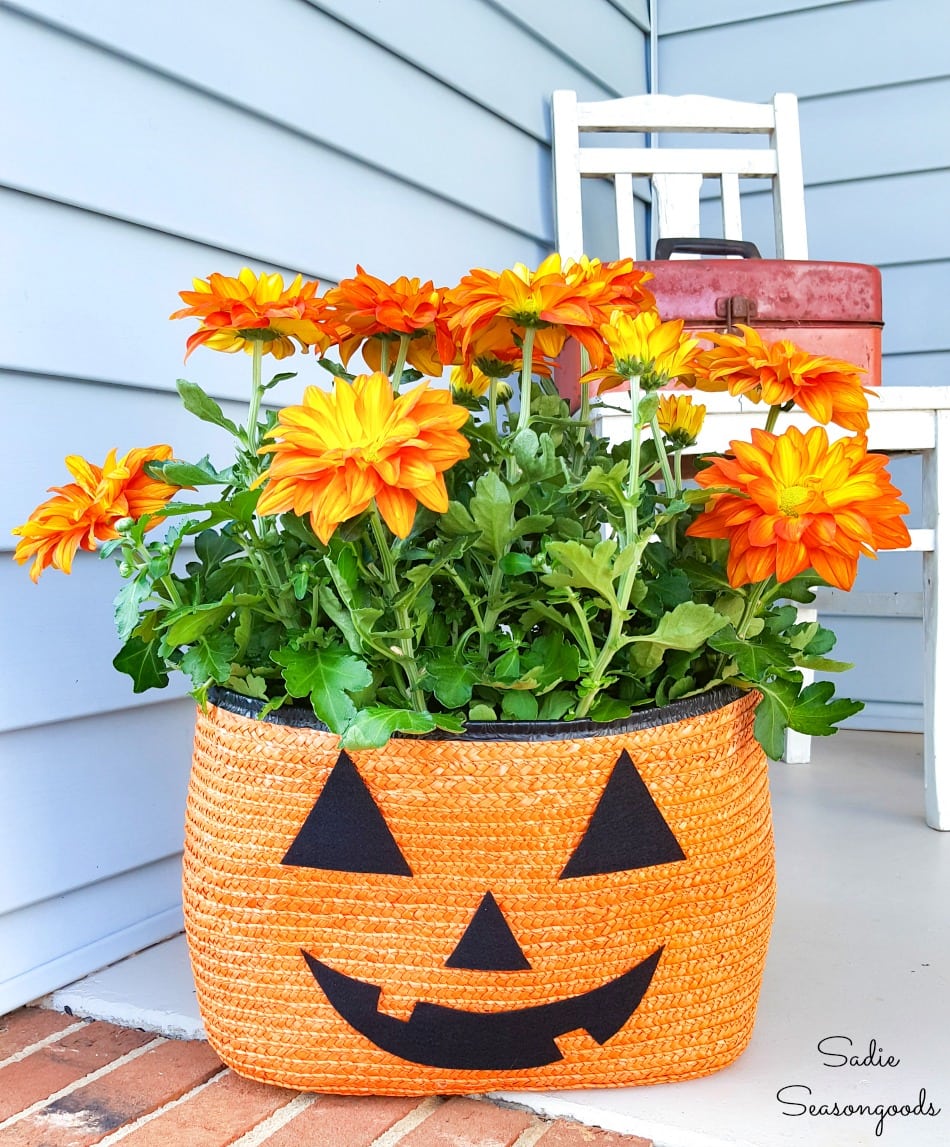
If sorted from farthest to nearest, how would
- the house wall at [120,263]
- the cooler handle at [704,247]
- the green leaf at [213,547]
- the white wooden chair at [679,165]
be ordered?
Result: the white wooden chair at [679,165] → the cooler handle at [704,247] → the house wall at [120,263] → the green leaf at [213,547]

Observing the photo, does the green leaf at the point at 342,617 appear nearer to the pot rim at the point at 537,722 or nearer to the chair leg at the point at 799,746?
the pot rim at the point at 537,722

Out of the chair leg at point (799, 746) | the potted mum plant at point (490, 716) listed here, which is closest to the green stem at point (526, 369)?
the potted mum plant at point (490, 716)

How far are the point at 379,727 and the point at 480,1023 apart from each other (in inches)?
8.1

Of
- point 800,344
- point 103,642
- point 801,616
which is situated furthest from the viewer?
point 801,616

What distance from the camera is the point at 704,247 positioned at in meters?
1.57

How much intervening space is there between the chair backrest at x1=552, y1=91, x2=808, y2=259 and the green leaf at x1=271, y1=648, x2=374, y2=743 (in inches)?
47.9

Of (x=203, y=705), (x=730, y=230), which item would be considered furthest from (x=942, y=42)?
(x=203, y=705)

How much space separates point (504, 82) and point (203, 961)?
4.23 feet

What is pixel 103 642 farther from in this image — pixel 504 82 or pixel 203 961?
pixel 504 82

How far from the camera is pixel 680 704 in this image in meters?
0.69

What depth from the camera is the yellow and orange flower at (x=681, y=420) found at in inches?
31.7

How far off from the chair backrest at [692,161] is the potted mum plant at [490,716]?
1104mm

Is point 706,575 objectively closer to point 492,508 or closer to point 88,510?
point 492,508

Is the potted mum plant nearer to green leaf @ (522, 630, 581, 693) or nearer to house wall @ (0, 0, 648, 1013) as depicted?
green leaf @ (522, 630, 581, 693)
